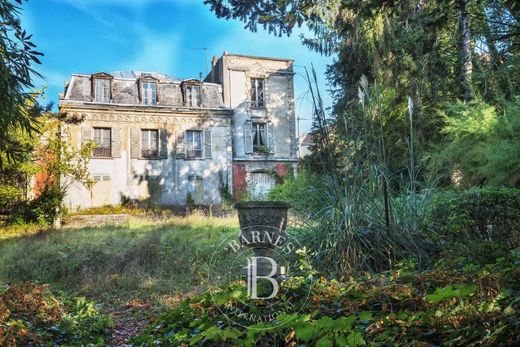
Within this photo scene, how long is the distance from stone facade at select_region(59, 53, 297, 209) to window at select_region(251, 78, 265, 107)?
52mm

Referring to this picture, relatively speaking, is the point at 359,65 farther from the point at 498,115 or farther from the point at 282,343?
the point at 282,343

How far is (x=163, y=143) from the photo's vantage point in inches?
817

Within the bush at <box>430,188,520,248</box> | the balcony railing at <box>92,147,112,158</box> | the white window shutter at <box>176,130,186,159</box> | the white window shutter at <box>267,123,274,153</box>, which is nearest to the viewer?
the bush at <box>430,188,520,248</box>

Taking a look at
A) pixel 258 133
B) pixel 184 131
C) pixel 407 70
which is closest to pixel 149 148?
pixel 184 131

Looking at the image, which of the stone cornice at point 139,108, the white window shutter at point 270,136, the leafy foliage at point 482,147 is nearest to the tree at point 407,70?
the leafy foliage at point 482,147

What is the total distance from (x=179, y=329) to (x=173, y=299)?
5.52 feet

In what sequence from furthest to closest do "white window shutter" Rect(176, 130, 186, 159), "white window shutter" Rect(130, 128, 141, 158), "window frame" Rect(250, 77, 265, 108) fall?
"window frame" Rect(250, 77, 265, 108), "white window shutter" Rect(176, 130, 186, 159), "white window shutter" Rect(130, 128, 141, 158)

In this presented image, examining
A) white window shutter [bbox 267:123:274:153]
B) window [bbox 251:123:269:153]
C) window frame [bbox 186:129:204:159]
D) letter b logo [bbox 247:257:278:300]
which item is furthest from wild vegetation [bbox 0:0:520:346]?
white window shutter [bbox 267:123:274:153]

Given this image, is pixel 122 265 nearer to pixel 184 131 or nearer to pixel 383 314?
pixel 383 314

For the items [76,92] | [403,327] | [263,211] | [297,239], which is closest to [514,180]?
[297,239]

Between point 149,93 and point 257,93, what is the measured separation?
18.0ft

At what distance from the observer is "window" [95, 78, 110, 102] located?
791 inches

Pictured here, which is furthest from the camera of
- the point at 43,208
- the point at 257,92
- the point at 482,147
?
the point at 257,92

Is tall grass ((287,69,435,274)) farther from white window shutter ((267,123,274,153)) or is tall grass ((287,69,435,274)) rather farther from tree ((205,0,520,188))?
white window shutter ((267,123,274,153))
